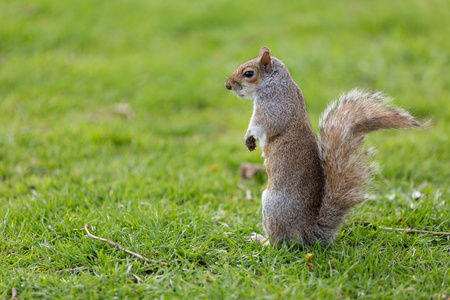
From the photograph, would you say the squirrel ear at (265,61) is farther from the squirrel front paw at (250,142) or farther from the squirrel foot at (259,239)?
the squirrel foot at (259,239)

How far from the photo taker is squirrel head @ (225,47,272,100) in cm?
296

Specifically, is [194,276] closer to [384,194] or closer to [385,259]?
[385,259]

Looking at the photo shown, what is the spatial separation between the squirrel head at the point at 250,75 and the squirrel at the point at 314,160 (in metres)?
0.15

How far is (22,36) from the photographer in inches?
269

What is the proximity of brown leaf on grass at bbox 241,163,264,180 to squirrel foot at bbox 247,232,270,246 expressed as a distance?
1186 mm

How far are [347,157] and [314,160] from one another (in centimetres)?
19

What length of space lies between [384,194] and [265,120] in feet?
4.29

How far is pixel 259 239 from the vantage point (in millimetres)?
2914

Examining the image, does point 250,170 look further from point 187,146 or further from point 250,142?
point 250,142

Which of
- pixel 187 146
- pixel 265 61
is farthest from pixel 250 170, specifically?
pixel 265 61

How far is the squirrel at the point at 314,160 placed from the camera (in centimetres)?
263

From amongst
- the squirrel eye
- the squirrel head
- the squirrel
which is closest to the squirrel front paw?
the squirrel

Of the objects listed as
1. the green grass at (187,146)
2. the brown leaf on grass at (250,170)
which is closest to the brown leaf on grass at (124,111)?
the green grass at (187,146)

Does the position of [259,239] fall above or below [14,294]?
above
